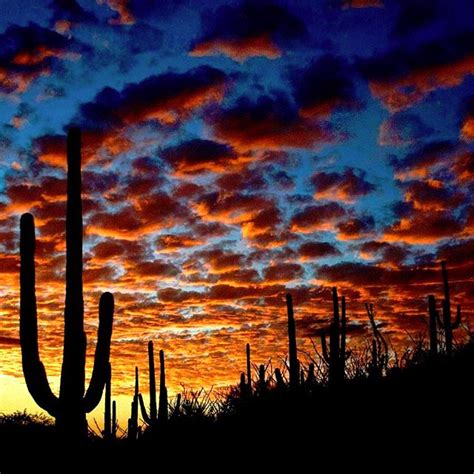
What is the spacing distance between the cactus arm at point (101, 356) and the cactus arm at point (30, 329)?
0.44 m

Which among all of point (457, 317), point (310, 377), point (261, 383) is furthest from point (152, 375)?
point (310, 377)

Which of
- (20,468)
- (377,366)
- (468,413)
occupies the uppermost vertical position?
(377,366)

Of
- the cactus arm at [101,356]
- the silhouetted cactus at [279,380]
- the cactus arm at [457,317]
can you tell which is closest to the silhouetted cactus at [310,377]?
the silhouetted cactus at [279,380]

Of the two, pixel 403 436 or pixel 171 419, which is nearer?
pixel 403 436

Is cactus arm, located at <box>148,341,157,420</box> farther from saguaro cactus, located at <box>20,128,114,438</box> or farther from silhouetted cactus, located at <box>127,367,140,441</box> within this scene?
saguaro cactus, located at <box>20,128,114,438</box>

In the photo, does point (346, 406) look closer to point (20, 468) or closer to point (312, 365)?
point (312, 365)

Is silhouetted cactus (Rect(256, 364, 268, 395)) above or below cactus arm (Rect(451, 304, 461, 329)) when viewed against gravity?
below

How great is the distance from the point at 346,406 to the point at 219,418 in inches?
148

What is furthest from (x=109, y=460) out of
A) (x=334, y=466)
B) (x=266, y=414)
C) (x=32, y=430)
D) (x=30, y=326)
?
(x=32, y=430)

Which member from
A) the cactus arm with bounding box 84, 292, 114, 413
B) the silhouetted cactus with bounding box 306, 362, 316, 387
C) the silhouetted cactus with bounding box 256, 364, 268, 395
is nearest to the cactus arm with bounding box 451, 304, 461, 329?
the silhouetted cactus with bounding box 256, 364, 268, 395

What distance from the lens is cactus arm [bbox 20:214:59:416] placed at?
24.9 ft

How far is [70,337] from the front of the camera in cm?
770

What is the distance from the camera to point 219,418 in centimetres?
1138

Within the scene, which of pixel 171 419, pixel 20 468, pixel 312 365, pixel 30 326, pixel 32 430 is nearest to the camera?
pixel 30 326
